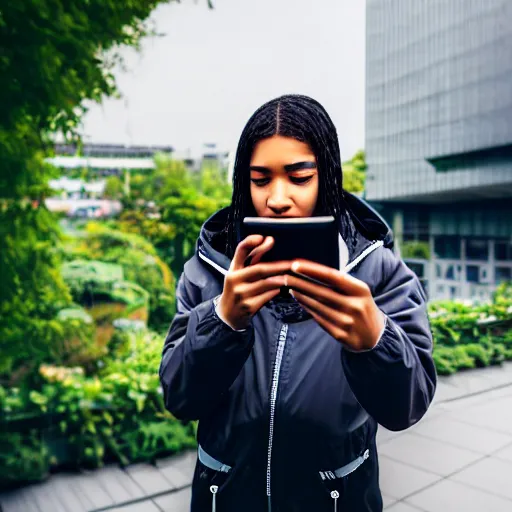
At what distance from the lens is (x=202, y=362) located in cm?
111

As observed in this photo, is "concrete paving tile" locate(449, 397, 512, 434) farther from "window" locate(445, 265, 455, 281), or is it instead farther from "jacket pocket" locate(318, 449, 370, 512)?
"window" locate(445, 265, 455, 281)

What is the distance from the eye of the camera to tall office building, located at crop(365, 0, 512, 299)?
72.4 ft

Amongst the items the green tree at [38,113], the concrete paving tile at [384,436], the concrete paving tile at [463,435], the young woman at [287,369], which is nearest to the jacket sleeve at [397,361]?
the young woman at [287,369]

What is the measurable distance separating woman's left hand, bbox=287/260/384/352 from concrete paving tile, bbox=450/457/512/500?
3.90m

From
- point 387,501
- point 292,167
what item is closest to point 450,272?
point 387,501

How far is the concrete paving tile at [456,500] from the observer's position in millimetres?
3912

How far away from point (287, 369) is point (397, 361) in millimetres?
294

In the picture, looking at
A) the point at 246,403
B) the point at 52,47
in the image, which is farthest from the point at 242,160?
the point at 52,47

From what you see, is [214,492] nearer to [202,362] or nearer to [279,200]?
[202,362]

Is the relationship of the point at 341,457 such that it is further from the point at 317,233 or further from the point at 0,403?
the point at 0,403

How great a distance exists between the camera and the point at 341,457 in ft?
4.09

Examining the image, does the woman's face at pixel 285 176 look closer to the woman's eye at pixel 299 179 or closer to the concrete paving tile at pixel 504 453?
the woman's eye at pixel 299 179

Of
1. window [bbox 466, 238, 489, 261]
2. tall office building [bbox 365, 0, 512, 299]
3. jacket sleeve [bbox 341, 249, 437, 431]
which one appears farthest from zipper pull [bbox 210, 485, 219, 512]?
window [bbox 466, 238, 489, 261]

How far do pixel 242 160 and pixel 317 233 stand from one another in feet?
1.26
